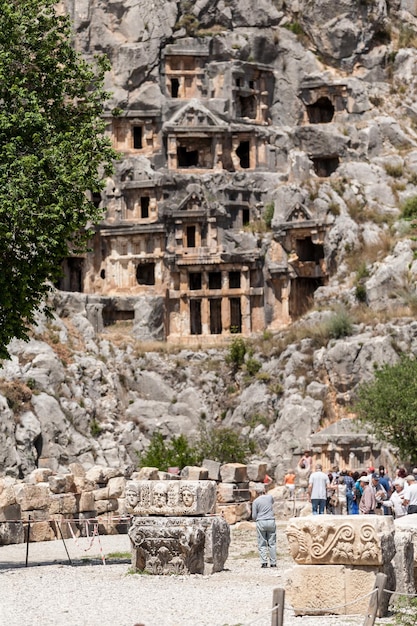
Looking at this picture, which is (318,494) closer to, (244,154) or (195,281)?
(195,281)

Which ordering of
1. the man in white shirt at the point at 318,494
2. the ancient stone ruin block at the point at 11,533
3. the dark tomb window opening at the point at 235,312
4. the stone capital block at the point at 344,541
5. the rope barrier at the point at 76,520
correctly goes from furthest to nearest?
the dark tomb window opening at the point at 235,312 → the ancient stone ruin block at the point at 11,533 → the rope barrier at the point at 76,520 → the man in white shirt at the point at 318,494 → the stone capital block at the point at 344,541

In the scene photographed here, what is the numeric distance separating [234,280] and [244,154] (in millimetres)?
8380

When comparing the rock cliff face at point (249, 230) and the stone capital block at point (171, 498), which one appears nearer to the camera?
the stone capital block at point (171, 498)

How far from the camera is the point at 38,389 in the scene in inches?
2030

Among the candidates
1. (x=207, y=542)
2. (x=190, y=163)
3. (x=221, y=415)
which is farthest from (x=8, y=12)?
(x=190, y=163)

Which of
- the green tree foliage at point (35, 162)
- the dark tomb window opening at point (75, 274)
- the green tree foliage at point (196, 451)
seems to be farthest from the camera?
the dark tomb window opening at point (75, 274)

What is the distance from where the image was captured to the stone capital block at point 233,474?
40.2 m

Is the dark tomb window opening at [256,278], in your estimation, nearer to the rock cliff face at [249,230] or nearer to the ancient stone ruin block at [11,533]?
the rock cliff face at [249,230]

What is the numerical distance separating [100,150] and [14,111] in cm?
227

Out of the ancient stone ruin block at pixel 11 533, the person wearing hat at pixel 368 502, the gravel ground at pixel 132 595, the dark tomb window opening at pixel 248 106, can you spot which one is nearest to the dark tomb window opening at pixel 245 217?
the dark tomb window opening at pixel 248 106

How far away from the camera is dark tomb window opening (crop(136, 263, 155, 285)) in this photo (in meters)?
64.4

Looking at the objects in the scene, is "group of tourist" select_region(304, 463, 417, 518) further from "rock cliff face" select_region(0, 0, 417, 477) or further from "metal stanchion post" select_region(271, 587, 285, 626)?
"rock cliff face" select_region(0, 0, 417, 477)

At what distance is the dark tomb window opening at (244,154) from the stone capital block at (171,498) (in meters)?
44.5

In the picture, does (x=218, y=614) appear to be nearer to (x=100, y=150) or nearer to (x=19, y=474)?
(x=100, y=150)
